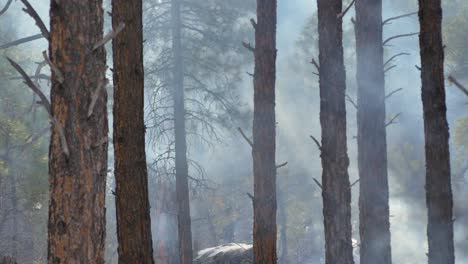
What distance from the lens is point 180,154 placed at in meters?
20.1

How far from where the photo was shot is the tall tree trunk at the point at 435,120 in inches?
321

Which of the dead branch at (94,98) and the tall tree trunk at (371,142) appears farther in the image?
the tall tree trunk at (371,142)

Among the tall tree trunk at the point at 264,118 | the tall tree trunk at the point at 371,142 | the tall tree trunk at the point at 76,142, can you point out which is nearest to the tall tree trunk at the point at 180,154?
the tall tree trunk at the point at 371,142

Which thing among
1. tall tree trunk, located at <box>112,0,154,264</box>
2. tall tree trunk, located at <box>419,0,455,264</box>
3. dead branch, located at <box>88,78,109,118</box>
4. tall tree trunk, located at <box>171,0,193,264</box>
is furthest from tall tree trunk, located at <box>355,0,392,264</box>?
dead branch, located at <box>88,78,109,118</box>

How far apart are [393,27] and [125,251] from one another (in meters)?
48.7

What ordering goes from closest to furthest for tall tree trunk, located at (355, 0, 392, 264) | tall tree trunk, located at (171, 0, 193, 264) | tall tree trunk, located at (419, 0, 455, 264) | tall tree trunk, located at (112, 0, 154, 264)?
tall tree trunk, located at (112, 0, 154, 264) → tall tree trunk, located at (419, 0, 455, 264) → tall tree trunk, located at (355, 0, 392, 264) → tall tree trunk, located at (171, 0, 193, 264)

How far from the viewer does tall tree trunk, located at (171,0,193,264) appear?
18.8 metres

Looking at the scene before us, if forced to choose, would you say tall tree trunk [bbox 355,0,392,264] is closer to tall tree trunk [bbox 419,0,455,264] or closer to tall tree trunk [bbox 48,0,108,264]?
tall tree trunk [bbox 419,0,455,264]

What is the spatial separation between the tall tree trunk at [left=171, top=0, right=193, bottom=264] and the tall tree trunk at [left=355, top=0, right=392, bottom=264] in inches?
296

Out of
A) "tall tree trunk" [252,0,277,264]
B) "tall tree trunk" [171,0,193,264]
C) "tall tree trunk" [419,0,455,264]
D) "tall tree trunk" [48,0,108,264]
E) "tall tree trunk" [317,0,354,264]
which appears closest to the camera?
"tall tree trunk" [48,0,108,264]

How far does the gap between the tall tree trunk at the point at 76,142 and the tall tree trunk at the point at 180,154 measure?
13862mm

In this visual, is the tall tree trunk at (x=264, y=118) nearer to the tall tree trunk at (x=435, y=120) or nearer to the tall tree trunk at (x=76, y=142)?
the tall tree trunk at (x=435, y=120)

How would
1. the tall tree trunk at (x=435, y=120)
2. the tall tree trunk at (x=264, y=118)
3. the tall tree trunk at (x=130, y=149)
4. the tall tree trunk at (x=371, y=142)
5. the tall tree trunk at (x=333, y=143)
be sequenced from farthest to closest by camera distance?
the tall tree trunk at (x=371, y=142) → the tall tree trunk at (x=264, y=118) → the tall tree trunk at (x=333, y=143) → the tall tree trunk at (x=435, y=120) → the tall tree trunk at (x=130, y=149)

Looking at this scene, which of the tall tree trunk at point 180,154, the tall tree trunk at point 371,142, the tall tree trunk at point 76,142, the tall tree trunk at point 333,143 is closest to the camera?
the tall tree trunk at point 76,142
